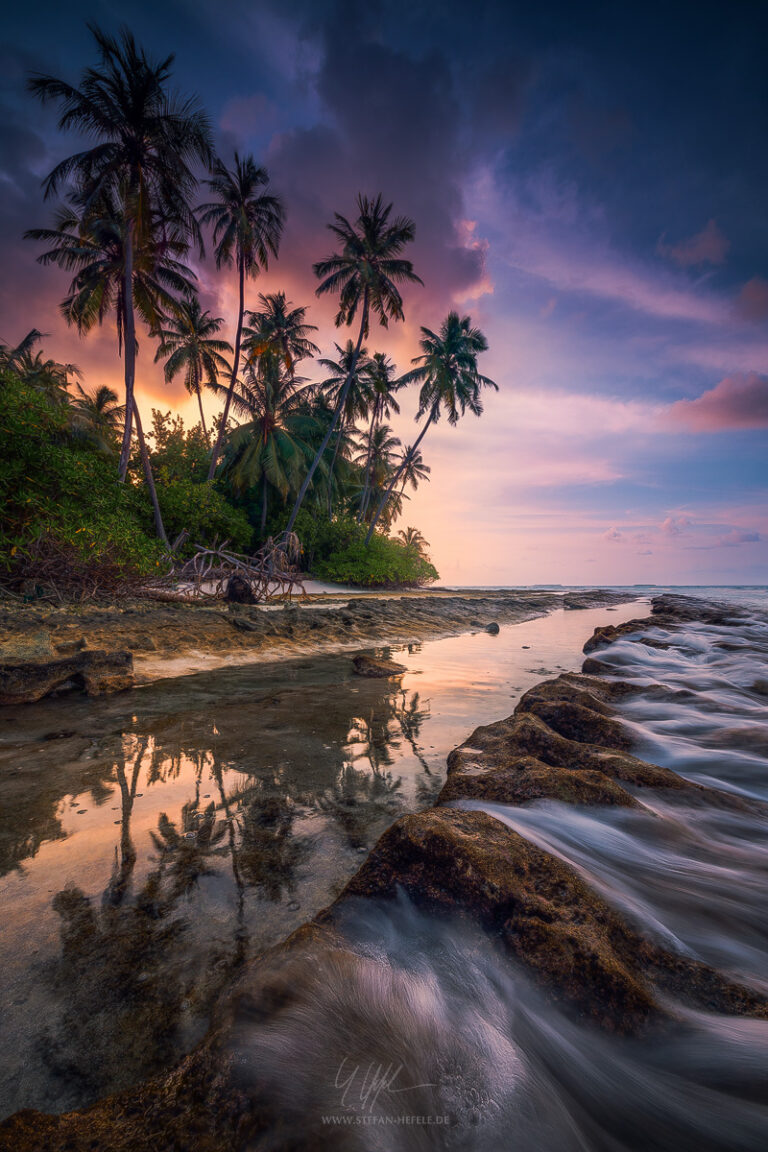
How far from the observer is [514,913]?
4.66 feet

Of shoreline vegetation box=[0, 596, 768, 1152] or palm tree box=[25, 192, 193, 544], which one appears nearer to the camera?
shoreline vegetation box=[0, 596, 768, 1152]

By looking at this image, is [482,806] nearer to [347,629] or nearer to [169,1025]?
[169,1025]

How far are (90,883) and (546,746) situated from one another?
8.31ft

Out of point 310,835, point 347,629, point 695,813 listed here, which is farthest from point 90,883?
point 347,629

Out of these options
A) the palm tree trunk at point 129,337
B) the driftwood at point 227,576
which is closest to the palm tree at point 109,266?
the palm tree trunk at point 129,337

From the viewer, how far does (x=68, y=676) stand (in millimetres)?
4430

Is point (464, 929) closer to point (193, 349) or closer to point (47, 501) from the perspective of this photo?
point (47, 501)

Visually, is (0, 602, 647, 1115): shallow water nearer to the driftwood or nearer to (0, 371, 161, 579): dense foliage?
(0, 371, 161, 579): dense foliage

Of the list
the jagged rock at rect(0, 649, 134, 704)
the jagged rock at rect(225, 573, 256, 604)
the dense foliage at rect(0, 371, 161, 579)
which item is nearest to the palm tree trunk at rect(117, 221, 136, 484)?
the jagged rock at rect(225, 573, 256, 604)

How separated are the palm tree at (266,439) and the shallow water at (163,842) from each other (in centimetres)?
2324

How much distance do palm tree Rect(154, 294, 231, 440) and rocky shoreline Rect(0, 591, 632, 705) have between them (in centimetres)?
2084

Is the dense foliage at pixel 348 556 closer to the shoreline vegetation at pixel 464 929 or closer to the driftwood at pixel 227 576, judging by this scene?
the driftwood at pixel 227 576

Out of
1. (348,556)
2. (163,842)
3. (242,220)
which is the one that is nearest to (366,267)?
(242,220)

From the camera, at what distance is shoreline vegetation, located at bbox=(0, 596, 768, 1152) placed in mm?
793
